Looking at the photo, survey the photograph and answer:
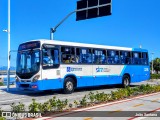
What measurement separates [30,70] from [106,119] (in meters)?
9.27

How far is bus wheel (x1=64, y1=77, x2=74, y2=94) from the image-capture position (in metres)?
→ 19.3

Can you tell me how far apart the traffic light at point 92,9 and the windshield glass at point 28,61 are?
5.56 metres

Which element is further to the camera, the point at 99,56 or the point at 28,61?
the point at 99,56

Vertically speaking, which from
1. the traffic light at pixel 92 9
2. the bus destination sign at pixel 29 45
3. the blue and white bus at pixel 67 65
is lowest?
the blue and white bus at pixel 67 65

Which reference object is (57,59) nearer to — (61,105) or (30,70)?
(30,70)

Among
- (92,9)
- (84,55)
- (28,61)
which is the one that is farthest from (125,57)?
(28,61)

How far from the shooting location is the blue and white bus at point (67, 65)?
17.9m

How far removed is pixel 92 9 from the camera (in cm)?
2205

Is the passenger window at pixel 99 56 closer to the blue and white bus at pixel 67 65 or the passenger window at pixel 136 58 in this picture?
the blue and white bus at pixel 67 65

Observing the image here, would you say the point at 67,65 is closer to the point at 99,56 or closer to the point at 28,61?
the point at 28,61

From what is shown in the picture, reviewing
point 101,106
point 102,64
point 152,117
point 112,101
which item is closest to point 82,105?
point 101,106

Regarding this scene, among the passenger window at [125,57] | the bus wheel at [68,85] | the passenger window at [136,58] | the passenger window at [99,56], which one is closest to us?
the bus wheel at [68,85]

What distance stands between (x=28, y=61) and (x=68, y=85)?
2.86 metres

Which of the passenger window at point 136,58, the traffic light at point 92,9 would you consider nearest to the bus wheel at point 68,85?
the traffic light at point 92,9
